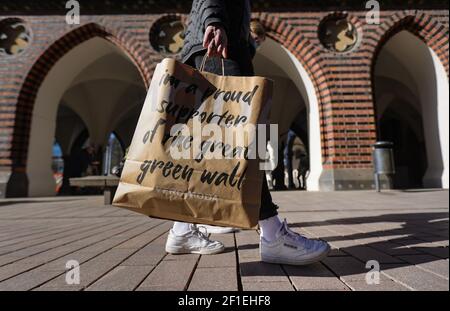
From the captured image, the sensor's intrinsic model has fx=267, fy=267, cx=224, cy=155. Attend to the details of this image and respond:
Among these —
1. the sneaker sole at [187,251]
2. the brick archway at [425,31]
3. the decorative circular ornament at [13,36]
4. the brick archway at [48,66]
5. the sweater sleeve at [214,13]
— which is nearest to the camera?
the sweater sleeve at [214,13]

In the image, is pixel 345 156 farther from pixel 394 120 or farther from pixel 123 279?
pixel 394 120

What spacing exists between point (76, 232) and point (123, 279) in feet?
4.73

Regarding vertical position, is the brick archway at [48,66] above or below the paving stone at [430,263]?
above

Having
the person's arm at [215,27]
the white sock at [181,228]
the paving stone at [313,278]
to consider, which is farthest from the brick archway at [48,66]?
the paving stone at [313,278]

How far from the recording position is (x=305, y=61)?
7.20m

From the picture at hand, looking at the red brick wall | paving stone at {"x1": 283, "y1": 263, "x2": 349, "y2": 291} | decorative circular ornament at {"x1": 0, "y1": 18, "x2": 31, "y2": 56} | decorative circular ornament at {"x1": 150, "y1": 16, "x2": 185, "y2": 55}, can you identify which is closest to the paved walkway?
paving stone at {"x1": 283, "y1": 263, "x2": 349, "y2": 291}

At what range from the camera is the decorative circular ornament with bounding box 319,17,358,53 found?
23.7 ft

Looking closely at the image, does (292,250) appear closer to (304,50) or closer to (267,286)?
(267,286)

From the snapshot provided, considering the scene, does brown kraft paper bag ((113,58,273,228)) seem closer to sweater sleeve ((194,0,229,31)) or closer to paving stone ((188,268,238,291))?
paving stone ((188,268,238,291))

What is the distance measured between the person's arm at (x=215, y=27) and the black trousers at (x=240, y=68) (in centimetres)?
6

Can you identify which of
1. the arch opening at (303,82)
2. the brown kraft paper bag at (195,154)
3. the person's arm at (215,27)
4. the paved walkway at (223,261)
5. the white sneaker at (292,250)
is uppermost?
the arch opening at (303,82)

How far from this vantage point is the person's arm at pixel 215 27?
1385 millimetres

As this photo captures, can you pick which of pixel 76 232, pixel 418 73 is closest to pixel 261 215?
pixel 76 232

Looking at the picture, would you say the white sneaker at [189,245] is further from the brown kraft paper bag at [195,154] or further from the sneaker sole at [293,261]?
the brown kraft paper bag at [195,154]
